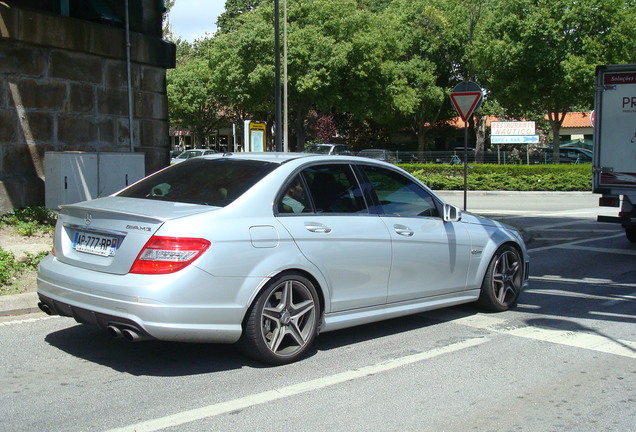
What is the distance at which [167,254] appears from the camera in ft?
15.3

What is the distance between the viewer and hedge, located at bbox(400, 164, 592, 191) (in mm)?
28812

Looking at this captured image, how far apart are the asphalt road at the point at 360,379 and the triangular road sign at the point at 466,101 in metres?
7.90

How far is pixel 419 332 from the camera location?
6.35 metres

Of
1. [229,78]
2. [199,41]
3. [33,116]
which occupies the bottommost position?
[33,116]

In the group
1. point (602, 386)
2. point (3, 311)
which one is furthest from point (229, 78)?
point (602, 386)

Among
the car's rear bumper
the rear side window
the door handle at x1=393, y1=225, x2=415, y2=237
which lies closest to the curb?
the rear side window

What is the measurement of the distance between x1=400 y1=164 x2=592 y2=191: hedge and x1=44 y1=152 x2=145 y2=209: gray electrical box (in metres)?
21.0

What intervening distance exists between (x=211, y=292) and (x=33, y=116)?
7964 mm

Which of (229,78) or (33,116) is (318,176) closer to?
(33,116)

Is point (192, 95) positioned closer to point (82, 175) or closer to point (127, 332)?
point (82, 175)

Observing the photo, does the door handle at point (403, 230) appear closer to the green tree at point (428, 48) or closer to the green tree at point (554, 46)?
the green tree at point (554, 46)

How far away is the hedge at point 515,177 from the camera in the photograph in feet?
94.5

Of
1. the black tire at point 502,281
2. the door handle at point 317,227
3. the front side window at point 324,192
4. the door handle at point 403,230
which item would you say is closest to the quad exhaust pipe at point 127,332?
the front side window at point 324,192

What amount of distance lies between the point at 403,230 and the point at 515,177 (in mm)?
25247
